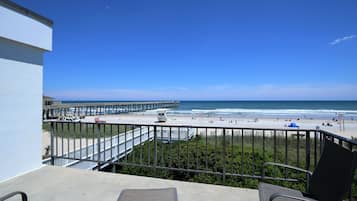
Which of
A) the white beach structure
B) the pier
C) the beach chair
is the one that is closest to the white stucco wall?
the white beach structure

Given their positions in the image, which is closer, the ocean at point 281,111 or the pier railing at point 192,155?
the pier railing at point 192,155

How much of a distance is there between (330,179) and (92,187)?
254 cm

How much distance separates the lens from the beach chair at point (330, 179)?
1.29 meters

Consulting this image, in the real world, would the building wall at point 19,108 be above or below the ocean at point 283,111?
above

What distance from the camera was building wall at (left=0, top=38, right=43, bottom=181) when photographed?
270cm

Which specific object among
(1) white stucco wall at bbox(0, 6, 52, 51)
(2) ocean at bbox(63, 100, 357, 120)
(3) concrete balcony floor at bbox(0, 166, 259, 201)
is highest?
(1) white stucco wall at bbox(0, 6, 52, 51)

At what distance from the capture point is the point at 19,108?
9.55 feet

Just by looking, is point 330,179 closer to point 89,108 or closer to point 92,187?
point 92,187

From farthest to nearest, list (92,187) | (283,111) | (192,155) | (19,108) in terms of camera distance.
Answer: (283,111) < (192,155) < (19,108) < (92,187)

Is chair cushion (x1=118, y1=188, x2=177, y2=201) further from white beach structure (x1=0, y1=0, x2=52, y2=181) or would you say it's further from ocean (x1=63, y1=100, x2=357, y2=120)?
ocean (x1=63, y1=100, x2=357, y2=120)

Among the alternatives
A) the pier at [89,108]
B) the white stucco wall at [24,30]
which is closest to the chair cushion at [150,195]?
the white stucco wall at [24,30]

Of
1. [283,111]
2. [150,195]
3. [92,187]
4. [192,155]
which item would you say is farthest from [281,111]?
[150,195]

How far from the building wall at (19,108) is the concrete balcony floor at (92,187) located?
25 centimetres

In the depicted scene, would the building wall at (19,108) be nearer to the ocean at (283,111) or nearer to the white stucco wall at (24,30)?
the white stucco wall at (24,30)
